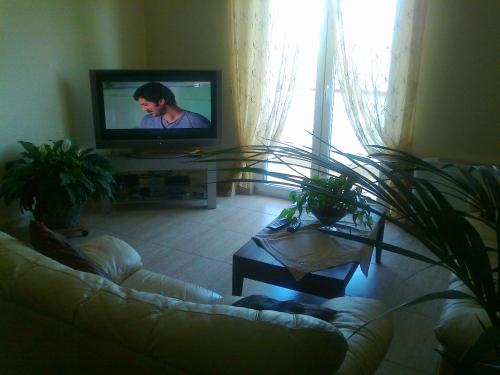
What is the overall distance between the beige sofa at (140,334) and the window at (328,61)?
2.57 meters

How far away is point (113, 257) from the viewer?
6.25 ft

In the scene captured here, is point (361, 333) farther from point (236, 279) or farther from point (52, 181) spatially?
point (52, 181)

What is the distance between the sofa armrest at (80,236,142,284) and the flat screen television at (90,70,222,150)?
79.2 inches

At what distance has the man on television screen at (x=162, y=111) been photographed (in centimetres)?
379

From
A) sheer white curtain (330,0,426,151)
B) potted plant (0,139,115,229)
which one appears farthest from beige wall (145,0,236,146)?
potted plant (0,139,115,229)

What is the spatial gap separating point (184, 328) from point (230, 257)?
2.11 metres

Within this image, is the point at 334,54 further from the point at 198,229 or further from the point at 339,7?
the point at 198,229

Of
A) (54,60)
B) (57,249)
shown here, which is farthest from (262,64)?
(57,249)

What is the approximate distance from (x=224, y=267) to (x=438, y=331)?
1.63 meters

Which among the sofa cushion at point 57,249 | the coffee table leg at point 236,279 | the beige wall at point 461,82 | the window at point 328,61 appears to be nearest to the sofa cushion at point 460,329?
the coffee table leg at point 236,279

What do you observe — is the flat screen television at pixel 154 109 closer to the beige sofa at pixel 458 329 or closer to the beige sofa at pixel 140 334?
the beige sofa at pixel 140 334

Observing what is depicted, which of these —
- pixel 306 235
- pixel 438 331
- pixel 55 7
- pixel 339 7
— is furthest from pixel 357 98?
pixel 55 7

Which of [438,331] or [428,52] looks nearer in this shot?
[438,331]

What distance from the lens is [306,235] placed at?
2344 mm
